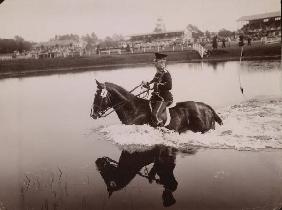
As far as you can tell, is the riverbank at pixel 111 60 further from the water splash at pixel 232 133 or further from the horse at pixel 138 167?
the horse at pixel 138 167

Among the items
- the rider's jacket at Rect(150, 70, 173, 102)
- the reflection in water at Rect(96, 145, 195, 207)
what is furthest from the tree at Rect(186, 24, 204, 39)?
the reflection in water at Rect(96, 145, 195, 207)

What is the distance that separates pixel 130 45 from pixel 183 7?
52 centimetres

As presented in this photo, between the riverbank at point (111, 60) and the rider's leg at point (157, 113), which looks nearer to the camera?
the rider's leg at point (157, 113)

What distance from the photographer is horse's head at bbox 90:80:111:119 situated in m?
3.17

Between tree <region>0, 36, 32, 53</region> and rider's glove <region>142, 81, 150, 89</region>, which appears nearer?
rider's glove <region>142, 81, 150, 89</region>

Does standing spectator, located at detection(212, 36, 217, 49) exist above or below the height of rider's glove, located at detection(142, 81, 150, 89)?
above

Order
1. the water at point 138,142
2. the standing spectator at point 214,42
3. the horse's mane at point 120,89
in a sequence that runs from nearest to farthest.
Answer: the water at point 138,142
the horse's mane at point 120,89
the standing spectator at point 214,42

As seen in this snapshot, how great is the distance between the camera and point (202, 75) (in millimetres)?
3268

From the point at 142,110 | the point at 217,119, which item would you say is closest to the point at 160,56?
the point at 142,110

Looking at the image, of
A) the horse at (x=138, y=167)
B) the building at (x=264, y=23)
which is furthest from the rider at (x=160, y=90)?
the building at (x=264, y=23)

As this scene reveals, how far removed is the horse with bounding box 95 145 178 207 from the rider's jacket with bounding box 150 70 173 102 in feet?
1.25

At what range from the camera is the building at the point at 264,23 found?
3.19 meters

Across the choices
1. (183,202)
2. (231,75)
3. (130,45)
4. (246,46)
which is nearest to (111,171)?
(183,202)

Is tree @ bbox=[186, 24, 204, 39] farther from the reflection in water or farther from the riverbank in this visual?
the reflection in water
